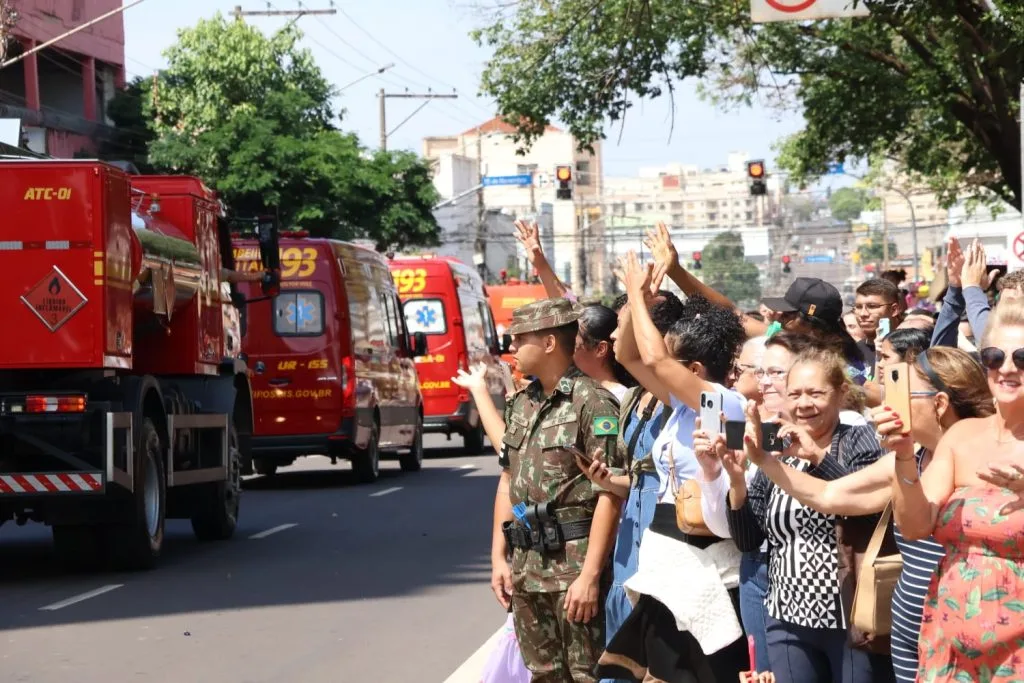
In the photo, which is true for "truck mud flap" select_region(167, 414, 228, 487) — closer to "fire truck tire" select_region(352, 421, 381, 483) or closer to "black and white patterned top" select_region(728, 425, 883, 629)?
"fire truck tire" select_region(352, 421, 381, 483)

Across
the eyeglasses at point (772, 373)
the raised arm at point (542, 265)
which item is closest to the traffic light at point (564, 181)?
the raised arm at point (542, 265)

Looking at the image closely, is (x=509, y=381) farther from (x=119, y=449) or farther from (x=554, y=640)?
(x=119, y=449)

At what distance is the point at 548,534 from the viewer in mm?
5957

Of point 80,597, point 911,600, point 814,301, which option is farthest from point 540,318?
point 80,597

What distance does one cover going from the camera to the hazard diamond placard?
11.8m

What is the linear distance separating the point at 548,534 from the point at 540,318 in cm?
75

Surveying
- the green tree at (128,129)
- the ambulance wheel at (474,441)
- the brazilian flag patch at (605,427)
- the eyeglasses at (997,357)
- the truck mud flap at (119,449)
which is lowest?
the ambulance wheel at (474,441)

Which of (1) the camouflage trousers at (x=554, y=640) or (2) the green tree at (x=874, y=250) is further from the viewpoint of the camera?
(2) the green tree at (x=874, y=250)

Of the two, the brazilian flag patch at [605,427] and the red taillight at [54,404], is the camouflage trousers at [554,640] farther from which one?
the red taillight at [54,404]

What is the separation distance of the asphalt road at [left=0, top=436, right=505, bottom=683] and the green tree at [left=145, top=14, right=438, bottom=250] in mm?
24244

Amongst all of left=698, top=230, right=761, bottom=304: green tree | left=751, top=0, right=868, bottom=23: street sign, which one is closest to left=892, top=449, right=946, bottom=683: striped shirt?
left=751, top=0, right=868, bottom=23: street sign

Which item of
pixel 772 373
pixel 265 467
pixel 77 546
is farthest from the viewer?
pixel 265 467

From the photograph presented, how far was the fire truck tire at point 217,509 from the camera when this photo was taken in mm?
14688

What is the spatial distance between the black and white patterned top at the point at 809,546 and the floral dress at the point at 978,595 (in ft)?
1.76
